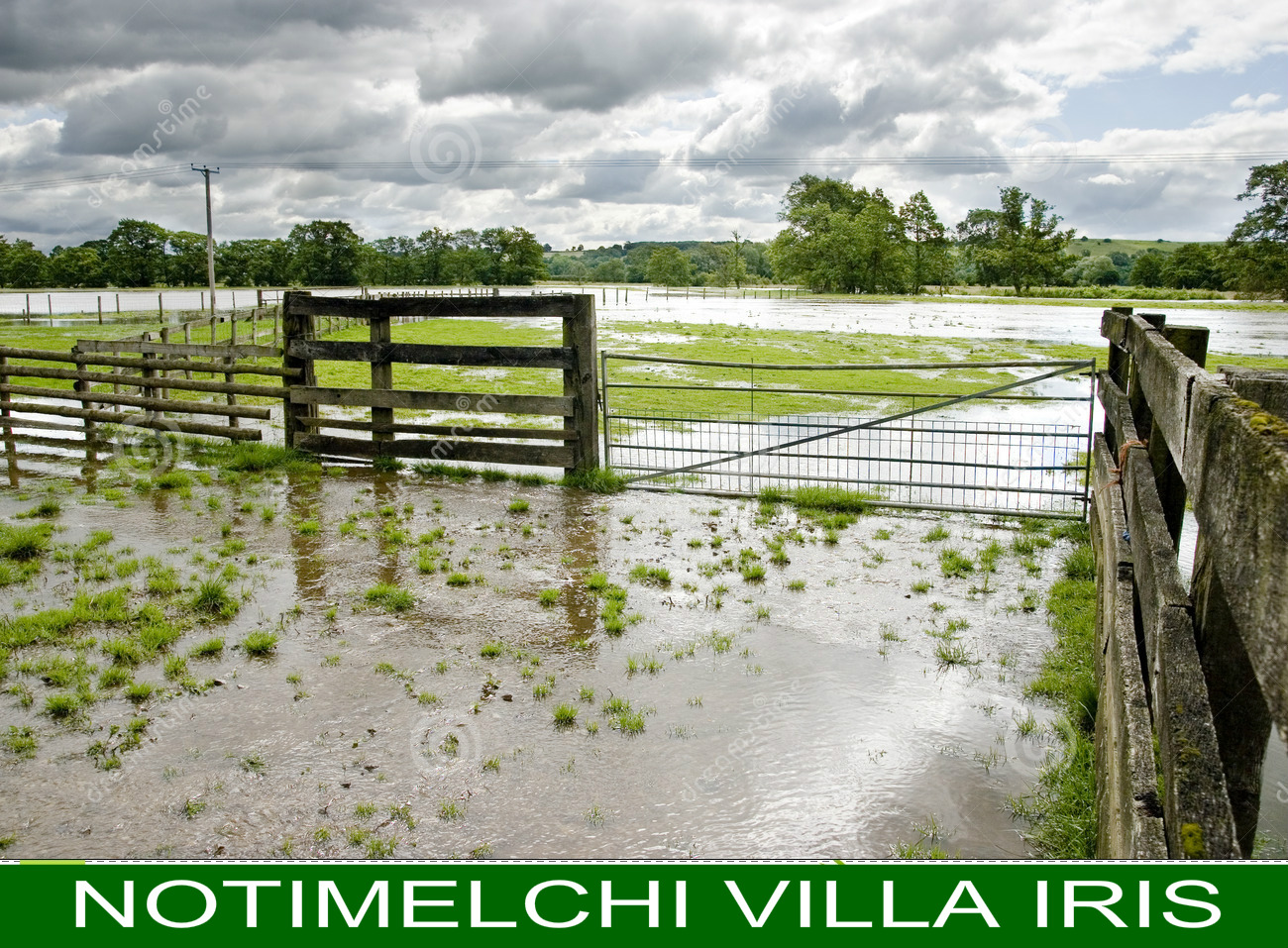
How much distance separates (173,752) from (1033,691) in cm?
486

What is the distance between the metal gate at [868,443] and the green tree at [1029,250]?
9727 cm

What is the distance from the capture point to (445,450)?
1154cm

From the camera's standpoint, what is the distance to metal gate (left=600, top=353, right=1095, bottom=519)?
9664 millimetres

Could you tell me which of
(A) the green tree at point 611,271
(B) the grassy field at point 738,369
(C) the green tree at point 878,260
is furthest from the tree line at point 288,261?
(B) the grassy field at point 738,369

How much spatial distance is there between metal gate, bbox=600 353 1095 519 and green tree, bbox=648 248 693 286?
147 meters

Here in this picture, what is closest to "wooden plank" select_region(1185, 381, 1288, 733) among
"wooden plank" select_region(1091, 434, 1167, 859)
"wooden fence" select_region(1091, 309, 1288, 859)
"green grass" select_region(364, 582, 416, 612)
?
"wooden fence" select_region(1091, 309, 1288, 859)

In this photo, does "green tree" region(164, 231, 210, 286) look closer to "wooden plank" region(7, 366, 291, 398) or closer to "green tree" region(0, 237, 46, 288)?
"green tree" region(0, 237, 46, 288)

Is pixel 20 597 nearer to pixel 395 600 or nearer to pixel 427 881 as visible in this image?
pixel 395 600

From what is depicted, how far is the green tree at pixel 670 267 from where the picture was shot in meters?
164

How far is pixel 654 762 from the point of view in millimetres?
4602

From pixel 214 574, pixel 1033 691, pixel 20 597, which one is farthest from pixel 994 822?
pixel 20 597

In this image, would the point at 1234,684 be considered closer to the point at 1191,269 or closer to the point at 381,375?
the point at 381,375

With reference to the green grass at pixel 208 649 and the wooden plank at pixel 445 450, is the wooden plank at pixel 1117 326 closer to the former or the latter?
the wooden plank at pixel 445 450

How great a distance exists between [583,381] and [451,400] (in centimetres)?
171
